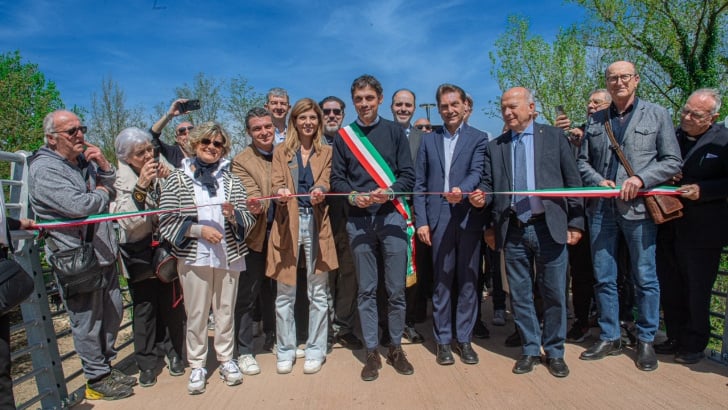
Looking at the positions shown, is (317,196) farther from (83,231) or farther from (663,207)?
(663,207)

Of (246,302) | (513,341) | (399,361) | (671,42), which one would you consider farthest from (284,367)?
(671,42)

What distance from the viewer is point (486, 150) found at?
4.41 m

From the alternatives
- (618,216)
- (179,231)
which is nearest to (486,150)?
(618,216)

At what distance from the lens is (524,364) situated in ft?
13.3

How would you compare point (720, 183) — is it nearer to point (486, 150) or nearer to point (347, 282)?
point (486, 150)

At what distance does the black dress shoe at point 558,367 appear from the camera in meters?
3.91

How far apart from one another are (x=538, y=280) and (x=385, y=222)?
4.64ft

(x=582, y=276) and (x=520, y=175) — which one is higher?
(x=520, y=175)

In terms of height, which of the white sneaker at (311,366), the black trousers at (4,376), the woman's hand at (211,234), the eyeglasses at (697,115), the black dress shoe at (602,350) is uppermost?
the eyeglasses at (697,115)

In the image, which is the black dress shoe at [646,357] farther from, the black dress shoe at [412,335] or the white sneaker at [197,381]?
the white sneaker at [197,381]

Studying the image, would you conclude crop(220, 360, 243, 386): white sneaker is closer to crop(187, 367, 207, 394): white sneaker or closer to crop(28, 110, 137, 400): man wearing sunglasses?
crop(187, 367, 207, 394): white sneaker

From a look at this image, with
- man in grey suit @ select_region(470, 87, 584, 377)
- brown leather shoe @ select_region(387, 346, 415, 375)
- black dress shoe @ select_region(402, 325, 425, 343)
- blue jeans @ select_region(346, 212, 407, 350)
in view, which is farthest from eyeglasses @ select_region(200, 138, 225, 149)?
black dress shoe @ select_region(402, 325, 425, 343)

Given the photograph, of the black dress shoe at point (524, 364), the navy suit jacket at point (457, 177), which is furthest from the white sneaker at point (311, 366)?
the black dress shoe at point (524, 364)

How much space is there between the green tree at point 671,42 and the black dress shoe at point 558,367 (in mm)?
23575
